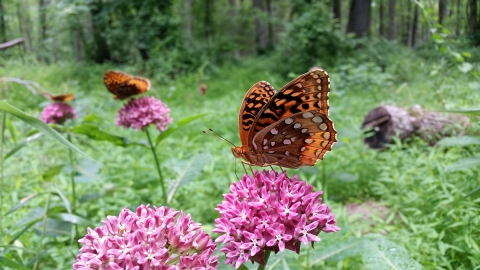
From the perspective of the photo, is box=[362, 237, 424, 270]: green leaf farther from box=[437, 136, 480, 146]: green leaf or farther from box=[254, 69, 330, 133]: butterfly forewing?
box=[437, 136, 480, 146]: green leaf

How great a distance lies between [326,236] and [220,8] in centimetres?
2515

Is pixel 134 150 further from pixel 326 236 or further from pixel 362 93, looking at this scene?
pixel 362 93

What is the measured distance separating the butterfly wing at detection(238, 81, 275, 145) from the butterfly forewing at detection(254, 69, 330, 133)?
2.7 inches

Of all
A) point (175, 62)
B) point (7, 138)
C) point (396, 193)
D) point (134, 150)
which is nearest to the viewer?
point (396, 193)

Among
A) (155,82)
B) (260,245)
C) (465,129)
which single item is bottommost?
(155,82)

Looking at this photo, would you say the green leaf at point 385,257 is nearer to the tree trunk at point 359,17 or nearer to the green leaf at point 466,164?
the green leaf at point 466,164

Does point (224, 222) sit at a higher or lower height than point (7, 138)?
higher

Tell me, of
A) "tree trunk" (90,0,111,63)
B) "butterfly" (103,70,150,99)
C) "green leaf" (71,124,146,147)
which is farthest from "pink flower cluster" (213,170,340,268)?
"tree trunk" (90,0,111,63)

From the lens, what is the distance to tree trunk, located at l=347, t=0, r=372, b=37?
1334 centimetres

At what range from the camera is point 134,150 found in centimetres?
536

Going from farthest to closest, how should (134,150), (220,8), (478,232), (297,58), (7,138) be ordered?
(220,8)
(297,58)
(7,138)
(134,150)
(478,232)

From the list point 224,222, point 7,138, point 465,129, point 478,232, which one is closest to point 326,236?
point 478,232

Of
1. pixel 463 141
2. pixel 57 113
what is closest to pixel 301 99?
pixel 463 141

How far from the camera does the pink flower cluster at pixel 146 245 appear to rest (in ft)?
3.62
